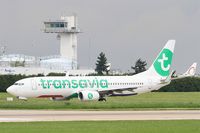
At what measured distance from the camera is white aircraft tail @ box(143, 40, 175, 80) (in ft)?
247

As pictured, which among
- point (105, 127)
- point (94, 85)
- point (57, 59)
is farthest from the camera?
point (57, 59)

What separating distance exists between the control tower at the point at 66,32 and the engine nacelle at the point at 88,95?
82.5 meters

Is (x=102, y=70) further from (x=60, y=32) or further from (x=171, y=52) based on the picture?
(x=171, y=52)

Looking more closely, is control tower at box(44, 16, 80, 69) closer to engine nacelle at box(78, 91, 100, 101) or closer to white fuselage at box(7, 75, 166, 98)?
white fuselage at box(7, 75, 166, 98)

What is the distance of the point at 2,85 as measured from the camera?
9825 cm

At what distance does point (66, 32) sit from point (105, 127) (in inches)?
4890

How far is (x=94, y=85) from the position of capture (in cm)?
7012

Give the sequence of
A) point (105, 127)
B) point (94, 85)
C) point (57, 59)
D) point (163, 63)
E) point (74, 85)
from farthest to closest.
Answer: point (57, 59) → point (163, 63) → point (94, 85) → point (74, 85) → point (105, 127)

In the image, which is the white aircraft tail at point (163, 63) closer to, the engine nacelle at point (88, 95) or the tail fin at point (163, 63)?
the tail fin at point (163, 63)

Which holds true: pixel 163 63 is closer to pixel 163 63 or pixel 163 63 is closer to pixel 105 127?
pixel 163 63

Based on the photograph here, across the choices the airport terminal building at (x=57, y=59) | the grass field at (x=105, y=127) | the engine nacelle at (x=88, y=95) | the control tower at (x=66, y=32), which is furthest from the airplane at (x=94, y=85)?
the control tower at (x=66, y=32)

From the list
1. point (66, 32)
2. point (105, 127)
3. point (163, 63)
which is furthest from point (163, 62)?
point (66, 32)

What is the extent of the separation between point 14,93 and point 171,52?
62.0 ft

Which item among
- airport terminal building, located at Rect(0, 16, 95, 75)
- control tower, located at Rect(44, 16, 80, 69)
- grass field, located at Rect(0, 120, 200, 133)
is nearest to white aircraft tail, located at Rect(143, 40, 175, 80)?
grass field, located at Rect(0, 120, 200, 133)
